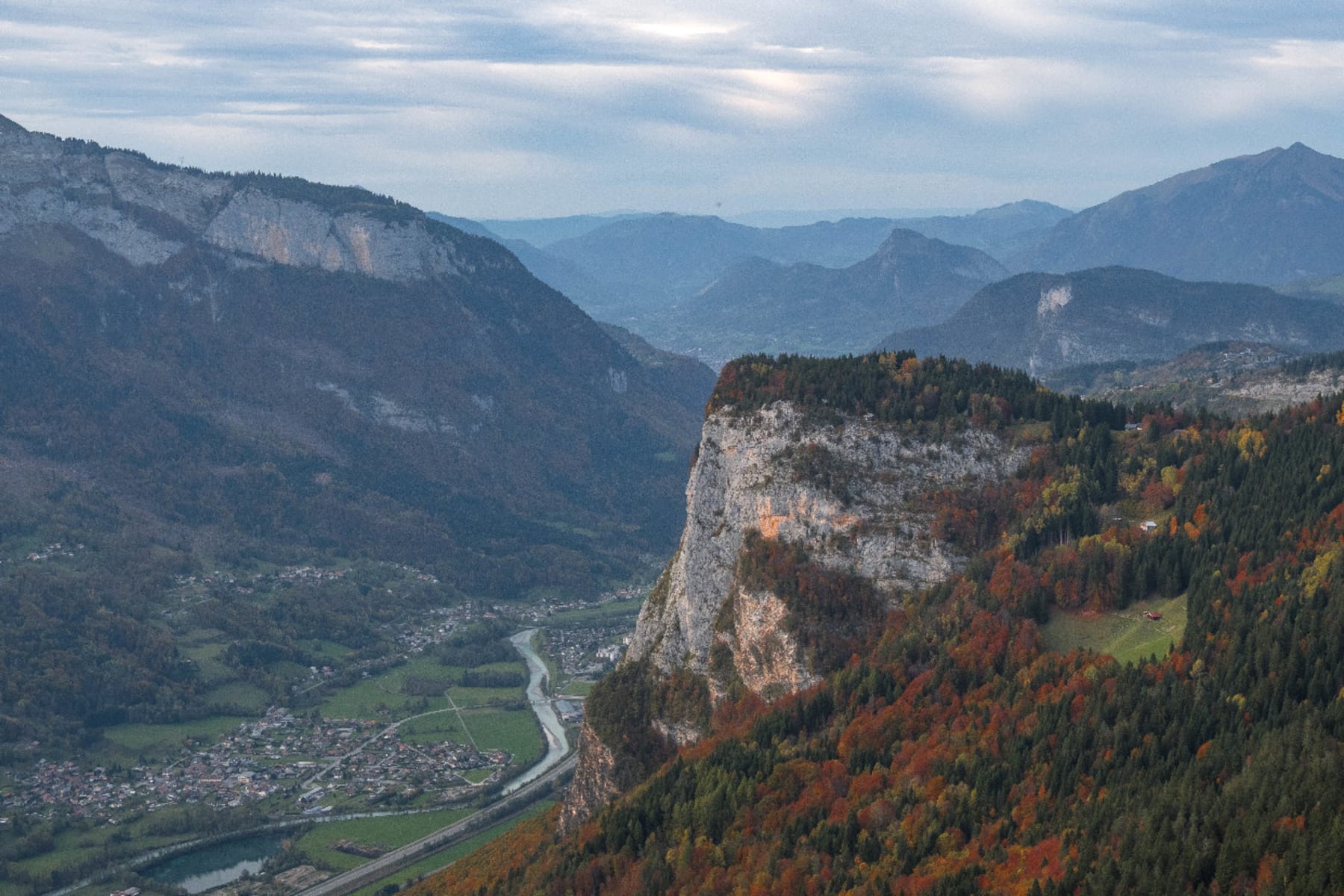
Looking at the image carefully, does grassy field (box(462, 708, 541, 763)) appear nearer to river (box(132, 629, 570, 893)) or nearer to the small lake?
river (box(132, 629, 570, 893))

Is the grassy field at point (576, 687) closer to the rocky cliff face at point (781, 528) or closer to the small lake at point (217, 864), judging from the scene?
the small lake at point (217, 864)

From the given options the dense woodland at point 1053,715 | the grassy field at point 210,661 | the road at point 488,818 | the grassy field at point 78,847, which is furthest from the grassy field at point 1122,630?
the grassy field at point 210,661

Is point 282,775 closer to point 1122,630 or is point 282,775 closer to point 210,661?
point 210,661

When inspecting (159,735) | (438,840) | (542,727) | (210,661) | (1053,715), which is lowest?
(159,735)

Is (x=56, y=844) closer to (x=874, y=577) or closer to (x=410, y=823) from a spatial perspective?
(x=410, y=823)

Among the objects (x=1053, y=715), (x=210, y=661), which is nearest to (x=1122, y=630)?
(x=1053, y=715)

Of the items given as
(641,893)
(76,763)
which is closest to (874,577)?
(641,893)
